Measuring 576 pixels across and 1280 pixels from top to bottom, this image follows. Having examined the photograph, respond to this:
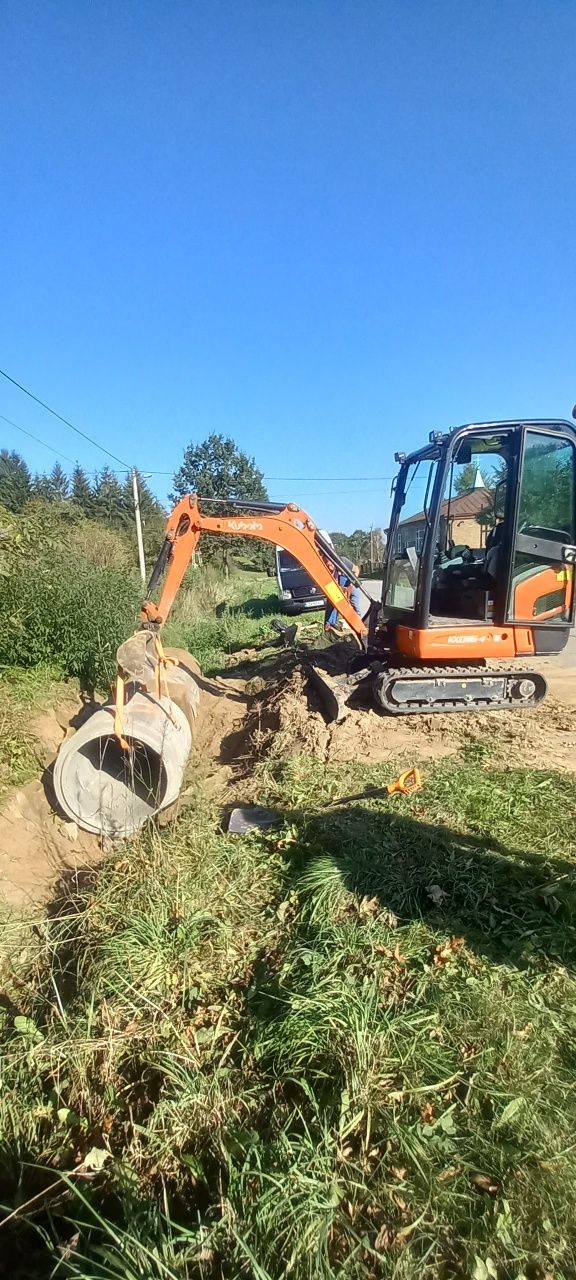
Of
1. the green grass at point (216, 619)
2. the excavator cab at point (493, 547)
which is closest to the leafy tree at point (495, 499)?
the excavator cab at point (493, 547)

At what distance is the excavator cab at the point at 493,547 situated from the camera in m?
6.07

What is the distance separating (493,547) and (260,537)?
8.65ft

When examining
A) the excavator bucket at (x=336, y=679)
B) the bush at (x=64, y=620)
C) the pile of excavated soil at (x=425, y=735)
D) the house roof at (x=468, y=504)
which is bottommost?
the pile of excavated soil at (x=425, y=735)

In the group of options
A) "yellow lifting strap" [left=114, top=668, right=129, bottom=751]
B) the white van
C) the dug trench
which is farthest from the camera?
the white van

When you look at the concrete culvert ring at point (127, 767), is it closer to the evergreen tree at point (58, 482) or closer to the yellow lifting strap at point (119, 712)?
the yellow lifting strap at point (119, 712)

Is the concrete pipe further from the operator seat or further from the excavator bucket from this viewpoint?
the operator seat

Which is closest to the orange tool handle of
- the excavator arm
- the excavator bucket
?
the excavator bucket

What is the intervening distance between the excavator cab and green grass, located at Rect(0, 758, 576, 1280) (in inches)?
108

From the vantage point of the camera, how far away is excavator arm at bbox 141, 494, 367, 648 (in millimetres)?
6399

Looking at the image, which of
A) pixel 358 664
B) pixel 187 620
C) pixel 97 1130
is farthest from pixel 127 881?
pixel 187 620

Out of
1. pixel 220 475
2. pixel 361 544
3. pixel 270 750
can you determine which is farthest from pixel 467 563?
pixel 361 544

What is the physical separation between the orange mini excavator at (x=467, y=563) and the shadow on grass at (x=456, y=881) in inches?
102

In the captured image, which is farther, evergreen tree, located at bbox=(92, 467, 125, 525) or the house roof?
evergreen tree, located at bbox=(92, 467, 125, 525)

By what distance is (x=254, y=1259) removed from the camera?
1752mm
